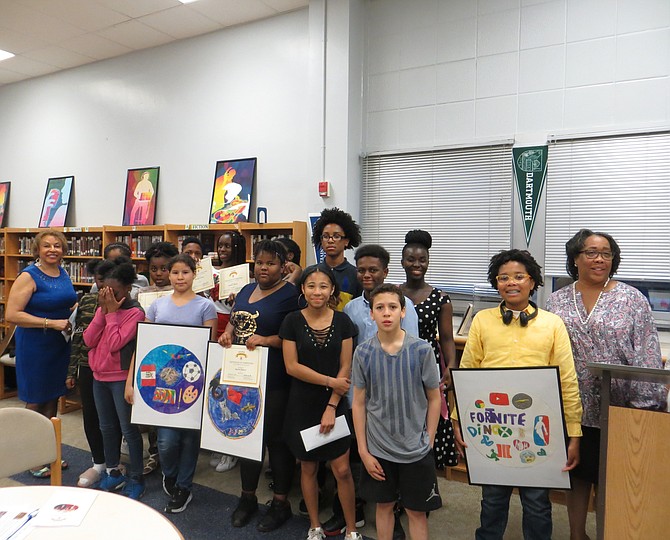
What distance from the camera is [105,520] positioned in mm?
1333

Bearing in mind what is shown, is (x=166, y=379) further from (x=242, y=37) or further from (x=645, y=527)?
(x=242, y=37)

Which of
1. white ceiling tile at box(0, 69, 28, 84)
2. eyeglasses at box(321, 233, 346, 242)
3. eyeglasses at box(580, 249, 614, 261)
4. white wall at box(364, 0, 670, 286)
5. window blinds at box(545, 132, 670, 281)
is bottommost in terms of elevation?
eyeglasses at box(580, 249, 614, 261)

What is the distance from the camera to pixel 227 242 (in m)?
3.60

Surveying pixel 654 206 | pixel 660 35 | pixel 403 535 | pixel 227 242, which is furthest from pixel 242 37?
pixel 403 535

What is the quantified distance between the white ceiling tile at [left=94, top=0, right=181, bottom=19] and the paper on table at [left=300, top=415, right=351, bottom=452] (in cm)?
435

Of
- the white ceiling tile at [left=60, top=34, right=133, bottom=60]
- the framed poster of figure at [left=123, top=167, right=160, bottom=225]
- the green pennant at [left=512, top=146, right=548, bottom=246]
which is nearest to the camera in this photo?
the green pennant at [left=512, top=146, right=548, bottom=246]

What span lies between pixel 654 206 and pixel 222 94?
4313mm

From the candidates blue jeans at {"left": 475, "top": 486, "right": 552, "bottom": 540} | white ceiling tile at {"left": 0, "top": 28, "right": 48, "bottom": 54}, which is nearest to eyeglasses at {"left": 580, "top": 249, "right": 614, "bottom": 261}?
blue jeans at {"left": 475, "top": 486, "right": 552, "bottom": 540}

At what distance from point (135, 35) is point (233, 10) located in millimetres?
1394

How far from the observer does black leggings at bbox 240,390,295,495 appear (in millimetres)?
2543

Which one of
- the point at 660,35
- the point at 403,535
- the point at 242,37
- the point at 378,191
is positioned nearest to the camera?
the point at 403,535

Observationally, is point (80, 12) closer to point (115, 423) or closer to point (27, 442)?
point (115, 423)

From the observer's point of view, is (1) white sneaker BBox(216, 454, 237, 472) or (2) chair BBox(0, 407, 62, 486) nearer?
(2) chair BBox(0, 407, 62, 486)

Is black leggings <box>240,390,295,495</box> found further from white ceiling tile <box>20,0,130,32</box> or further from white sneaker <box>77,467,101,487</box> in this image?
white ceiling tile <box>20,0,130,32</box>
